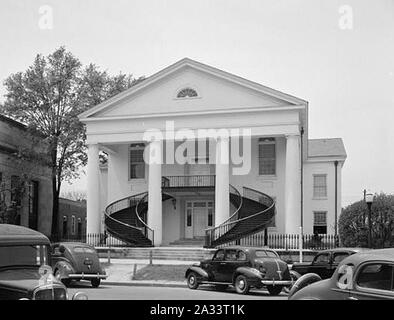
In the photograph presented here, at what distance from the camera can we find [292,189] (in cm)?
2459

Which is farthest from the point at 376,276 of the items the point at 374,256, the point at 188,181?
the point at 188,181

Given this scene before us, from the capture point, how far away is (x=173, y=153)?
1109 inches

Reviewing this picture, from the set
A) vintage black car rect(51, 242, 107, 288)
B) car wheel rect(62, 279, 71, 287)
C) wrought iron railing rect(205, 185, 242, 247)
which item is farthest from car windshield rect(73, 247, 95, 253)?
wrought iron railing rect(205, 185, 242, 247)

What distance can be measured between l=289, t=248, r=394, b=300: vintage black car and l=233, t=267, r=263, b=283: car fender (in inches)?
313

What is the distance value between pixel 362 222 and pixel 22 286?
15876 mm

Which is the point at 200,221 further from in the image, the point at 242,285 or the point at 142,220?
the point at 242,285

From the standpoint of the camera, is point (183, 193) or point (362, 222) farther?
point (183, 193)

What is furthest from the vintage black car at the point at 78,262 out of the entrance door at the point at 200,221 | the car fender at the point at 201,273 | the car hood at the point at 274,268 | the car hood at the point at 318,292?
the entrance door at the point at 200,221

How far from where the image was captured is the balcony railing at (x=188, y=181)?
2750 centimetres

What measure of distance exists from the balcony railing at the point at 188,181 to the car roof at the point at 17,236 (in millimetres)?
21473

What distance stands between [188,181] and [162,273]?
10.5 metres

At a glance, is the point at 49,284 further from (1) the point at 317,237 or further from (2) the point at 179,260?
(1) the point at 317,237

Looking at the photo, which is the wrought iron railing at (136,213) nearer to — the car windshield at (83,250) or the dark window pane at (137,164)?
the dark window pane at (137,164)
